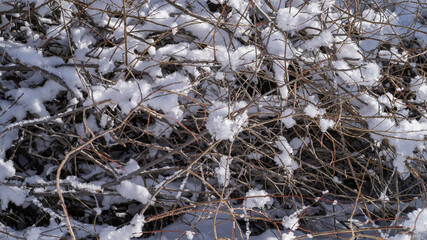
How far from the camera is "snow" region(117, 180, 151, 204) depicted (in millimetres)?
1488

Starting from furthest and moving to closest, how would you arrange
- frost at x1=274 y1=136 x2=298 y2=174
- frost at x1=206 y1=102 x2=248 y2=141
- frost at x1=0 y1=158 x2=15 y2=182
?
frost at x1=274 y1=136 x2=298 y2=174 → frost at x1=0 y1=158 x2=15 y2=182 → frost at x1=206 y1=102 x2=248 y2=141

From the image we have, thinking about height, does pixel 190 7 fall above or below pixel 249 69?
above

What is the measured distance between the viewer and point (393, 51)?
189cm

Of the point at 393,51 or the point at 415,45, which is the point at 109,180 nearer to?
the point at 393,51

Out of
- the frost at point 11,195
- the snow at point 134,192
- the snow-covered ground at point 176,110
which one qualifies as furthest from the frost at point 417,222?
the frost at point 11,195

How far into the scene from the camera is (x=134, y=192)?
4.89 ft

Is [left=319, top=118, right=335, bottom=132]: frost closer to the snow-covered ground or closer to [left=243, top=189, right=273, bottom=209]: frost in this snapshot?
the snow-covered ground

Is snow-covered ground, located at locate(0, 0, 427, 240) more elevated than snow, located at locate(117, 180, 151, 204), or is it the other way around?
snow-covered ground, located at locate(0, 0, 427, 240)

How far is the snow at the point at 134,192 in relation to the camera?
149 cm

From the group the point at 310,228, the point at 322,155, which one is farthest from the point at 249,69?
the point at 310,228

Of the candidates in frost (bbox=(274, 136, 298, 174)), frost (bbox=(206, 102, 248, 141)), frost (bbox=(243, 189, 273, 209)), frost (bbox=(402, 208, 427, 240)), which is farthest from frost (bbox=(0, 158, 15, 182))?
frost (bbox=(402, 208, 427, 240))

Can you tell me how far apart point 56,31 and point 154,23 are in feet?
1.59

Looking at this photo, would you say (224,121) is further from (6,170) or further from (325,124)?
(6,170)

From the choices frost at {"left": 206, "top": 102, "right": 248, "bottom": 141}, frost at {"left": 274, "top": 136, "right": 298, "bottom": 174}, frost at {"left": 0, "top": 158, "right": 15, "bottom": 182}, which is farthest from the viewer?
frost at {"left": 274, "top": 136, "right": 298, "bottom": 174}
